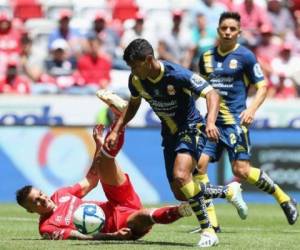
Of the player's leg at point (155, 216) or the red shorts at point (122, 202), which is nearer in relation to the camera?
the player's leg at point (155, 216)

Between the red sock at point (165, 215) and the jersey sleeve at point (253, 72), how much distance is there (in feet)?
9.30

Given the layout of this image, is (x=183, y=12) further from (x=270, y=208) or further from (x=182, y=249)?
(x=182, y=249)

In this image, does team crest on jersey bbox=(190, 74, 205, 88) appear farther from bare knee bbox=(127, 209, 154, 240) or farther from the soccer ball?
the soccer ball

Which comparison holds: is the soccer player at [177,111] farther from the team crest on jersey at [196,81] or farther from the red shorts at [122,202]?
the red shorts at [122,202]

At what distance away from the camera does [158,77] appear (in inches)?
387

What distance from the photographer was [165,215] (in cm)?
991

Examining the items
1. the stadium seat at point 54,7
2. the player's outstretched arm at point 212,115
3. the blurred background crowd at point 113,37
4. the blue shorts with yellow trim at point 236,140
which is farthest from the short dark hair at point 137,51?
the stadium seat at point 54,7

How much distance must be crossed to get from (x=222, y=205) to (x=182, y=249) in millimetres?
8578

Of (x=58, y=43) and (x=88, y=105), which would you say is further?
(x=58, y=43)

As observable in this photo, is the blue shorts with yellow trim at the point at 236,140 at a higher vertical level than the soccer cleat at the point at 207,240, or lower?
higher

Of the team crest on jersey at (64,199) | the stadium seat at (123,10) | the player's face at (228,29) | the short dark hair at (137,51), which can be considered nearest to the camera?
the short dark hair at (137,51)

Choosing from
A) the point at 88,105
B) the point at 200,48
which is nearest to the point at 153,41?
the point at 200,48

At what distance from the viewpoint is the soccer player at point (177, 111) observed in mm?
9594

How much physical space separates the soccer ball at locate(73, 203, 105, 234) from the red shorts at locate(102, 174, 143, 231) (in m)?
0.15
